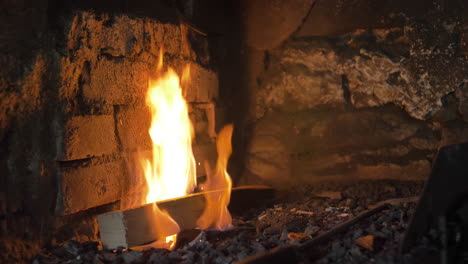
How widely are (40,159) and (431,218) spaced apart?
2.23m

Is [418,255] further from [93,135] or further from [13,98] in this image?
[13,98]

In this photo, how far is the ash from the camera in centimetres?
223

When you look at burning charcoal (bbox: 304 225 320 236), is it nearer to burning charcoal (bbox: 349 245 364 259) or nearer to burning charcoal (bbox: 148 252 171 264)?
burning charcoal (bbox: 349 245 364 259)

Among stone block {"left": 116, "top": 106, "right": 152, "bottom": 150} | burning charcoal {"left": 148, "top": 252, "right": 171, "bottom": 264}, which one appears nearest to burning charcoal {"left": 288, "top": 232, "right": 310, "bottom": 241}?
burning charcoal {"left": 148, "top": 252, "right": 171, "bottom": 264}

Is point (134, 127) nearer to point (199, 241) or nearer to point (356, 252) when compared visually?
point (199, 241)

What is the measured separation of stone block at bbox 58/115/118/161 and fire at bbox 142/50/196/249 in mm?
435

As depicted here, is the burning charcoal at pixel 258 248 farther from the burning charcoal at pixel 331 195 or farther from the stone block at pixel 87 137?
the burning charcoal at pixel 331 195

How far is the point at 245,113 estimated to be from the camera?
15.1 feet

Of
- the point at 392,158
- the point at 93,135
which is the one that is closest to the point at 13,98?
the point at 93,135

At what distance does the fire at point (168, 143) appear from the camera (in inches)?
132

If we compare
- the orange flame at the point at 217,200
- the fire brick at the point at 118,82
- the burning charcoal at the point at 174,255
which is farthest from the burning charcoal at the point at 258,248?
the fire brick at the point at 118,82

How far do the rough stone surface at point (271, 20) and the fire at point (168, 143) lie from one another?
3.86ft

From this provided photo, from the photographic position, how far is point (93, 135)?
278 cm

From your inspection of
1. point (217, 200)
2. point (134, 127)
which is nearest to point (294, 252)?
point (217, 200)
